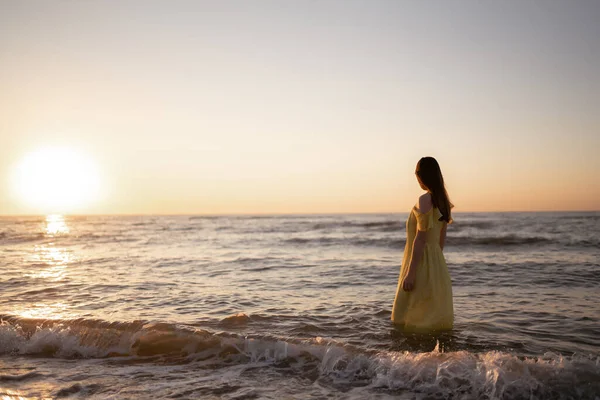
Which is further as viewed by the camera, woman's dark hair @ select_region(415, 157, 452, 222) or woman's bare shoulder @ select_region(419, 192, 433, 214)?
woman's bare shoulder @ select_region(419, 192, 433, 214)

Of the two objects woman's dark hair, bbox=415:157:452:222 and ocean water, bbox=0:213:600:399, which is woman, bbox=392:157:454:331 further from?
ocean water, bbox=0:213:600:399

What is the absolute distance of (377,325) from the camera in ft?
23.0

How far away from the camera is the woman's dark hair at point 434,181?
197 inches

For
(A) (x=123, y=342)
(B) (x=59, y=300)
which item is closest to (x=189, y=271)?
(B) (x=59, y=300)

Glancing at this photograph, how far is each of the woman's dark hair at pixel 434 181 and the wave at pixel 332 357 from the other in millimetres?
1664

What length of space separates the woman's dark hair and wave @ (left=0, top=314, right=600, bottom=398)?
1664 millimetres

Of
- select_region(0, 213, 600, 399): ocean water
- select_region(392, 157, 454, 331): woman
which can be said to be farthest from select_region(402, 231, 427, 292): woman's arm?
select_region(0, 213, 600, 399): ocean water

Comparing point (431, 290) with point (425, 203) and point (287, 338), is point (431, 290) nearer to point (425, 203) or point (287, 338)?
point (425, 203)

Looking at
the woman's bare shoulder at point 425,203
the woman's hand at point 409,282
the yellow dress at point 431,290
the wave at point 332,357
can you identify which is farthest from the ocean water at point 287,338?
the woman's bare shoulder at point 425,203

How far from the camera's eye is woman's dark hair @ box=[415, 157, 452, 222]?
16.4 feet

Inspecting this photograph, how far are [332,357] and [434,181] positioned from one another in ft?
7.87

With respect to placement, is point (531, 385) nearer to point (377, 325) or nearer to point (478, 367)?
Result: point (478, 367)

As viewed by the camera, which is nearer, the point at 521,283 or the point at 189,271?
the point at 521,283

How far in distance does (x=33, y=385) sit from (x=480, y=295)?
8.52 m
